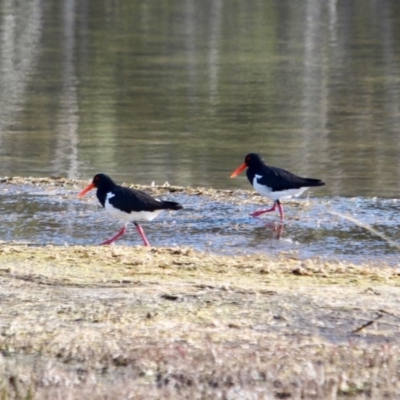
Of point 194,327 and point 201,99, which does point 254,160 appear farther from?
point 201,99

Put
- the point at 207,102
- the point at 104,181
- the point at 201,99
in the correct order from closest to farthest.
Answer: the point at 104,181 < the point at 207,102 < the point at 201,99

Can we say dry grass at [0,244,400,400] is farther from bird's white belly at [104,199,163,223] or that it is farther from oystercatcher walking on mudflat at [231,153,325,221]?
oystercatcher walking on mudflat at [231,153,325,221]

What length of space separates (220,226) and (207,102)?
31.1 feet

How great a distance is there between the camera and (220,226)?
406 inches

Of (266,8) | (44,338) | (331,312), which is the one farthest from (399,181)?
(266,8)

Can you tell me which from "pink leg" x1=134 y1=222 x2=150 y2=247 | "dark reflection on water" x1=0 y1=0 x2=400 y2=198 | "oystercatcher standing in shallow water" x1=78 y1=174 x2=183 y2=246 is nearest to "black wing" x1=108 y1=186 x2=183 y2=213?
"oystercatcher standing in shallow water" x1=78 y1=174 x2=183 y2=246

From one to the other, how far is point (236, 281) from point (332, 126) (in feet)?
32.5

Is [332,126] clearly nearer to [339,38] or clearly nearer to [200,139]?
[200,139]

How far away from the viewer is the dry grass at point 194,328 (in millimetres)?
4965

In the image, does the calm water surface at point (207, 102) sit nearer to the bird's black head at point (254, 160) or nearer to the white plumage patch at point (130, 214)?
the white plumage patch at point (130, 214)

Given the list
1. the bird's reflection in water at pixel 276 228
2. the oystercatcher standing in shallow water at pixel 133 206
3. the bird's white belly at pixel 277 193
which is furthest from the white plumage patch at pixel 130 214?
the bird's white belly at pixel 277 193

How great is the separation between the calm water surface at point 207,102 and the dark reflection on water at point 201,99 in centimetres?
3

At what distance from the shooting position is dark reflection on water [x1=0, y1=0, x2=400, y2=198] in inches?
549

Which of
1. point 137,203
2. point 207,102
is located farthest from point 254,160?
point 207,102
